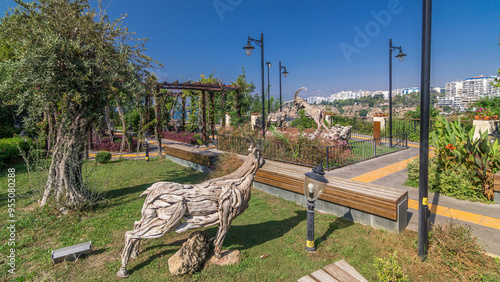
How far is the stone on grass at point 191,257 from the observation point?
3.59 m

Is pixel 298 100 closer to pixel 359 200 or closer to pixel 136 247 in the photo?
pixel 359 200

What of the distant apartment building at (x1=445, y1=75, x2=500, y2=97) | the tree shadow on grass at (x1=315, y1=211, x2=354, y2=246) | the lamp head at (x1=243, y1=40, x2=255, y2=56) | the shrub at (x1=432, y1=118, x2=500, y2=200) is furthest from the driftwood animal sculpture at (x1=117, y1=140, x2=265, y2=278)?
the distant apartment building at (x1=445, y1=75, x2=500, y2=97)

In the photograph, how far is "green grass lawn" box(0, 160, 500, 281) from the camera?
3.57 metres

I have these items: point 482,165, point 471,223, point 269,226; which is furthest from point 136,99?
point 482,165

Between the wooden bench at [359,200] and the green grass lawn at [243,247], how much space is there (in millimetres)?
187

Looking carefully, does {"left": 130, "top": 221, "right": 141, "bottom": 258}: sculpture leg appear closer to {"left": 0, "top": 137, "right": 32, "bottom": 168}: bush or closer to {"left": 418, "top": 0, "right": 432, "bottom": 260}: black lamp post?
{"left": 418, "top": 0, "right": 432, "bottom": 260}: black lamp post

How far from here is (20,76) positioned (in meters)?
5.39

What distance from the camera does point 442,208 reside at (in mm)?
5637

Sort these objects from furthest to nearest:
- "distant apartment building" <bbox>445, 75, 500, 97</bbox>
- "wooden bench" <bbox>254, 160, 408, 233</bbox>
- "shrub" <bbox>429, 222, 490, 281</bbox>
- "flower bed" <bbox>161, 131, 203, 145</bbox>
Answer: "distant apartment building" <bbox>445, 75, 500, 97</bbox> → "flower bed" <bbox>161, 131, 203, 145</bbox> → "wooden bench" <bbox>254, 160, 408, 233</bbox> → "shrub" <bbox>429, 222, 490, 281</bbox>

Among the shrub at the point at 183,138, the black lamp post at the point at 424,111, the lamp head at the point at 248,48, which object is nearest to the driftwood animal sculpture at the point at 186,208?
the black lamp post at the point at 424,111

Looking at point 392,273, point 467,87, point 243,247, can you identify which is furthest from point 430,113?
point 467,87

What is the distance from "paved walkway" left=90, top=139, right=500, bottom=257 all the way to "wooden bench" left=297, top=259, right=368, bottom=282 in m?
2.07

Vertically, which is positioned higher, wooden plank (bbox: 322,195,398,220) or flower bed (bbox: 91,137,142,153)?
flower bed (bbox: 91,137,142,153)

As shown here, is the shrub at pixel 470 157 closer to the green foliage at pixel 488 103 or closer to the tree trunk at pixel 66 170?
the tree trunk at pixel 66 170
